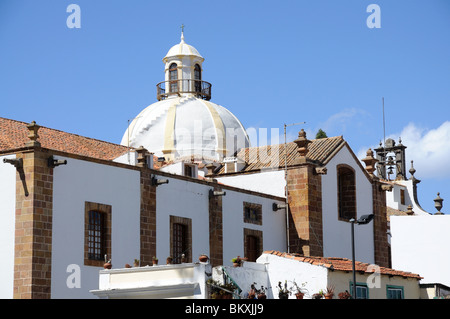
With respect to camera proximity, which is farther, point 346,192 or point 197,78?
point 197,78

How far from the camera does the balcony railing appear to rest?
5184 centimetres

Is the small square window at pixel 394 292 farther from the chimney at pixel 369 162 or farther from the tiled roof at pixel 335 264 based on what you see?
the chimney at pixel 369 162

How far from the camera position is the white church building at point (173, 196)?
94.7ft

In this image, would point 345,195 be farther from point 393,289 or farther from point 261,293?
point 261,293

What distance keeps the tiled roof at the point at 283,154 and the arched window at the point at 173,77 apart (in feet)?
30.2

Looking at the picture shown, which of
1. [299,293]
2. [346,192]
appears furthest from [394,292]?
[346,192]

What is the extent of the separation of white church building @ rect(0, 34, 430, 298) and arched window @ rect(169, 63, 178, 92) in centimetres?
6

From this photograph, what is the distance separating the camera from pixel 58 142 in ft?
A: 120

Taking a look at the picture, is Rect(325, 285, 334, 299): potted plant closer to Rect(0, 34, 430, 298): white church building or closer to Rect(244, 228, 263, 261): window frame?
Rect(0, 34, 430, 298): white church building

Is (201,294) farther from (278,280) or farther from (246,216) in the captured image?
(246,216)

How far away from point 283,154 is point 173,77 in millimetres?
12649

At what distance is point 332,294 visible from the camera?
2744cm

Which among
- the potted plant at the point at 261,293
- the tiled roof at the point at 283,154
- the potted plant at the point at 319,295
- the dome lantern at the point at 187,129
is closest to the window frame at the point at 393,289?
the potted plant at the point at 319,295
